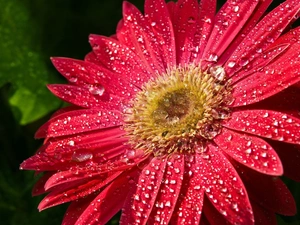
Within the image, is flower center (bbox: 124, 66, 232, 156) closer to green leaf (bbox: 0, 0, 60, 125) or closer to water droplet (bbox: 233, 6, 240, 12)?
water droplet (bbox: 233, 6, 240, 12)

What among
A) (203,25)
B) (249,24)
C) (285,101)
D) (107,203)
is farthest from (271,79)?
(107,203)

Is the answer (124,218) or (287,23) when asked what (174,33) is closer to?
(287,23)

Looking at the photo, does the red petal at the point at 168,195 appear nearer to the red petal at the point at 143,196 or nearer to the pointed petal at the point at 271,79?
the red petal at the point at 143,196

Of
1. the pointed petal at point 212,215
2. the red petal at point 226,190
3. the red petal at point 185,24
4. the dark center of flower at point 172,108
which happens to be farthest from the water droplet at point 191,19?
the pointed petal at point 212,215

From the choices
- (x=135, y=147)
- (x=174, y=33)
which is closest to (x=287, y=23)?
(x=174, y=33)

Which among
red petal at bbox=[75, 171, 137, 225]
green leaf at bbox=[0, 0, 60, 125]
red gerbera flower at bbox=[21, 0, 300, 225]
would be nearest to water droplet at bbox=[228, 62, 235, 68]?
red gerbera flower at bbox=[21, 0, 300, 225]

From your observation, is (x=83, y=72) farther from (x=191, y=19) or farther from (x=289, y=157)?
(x=289, y=157)
